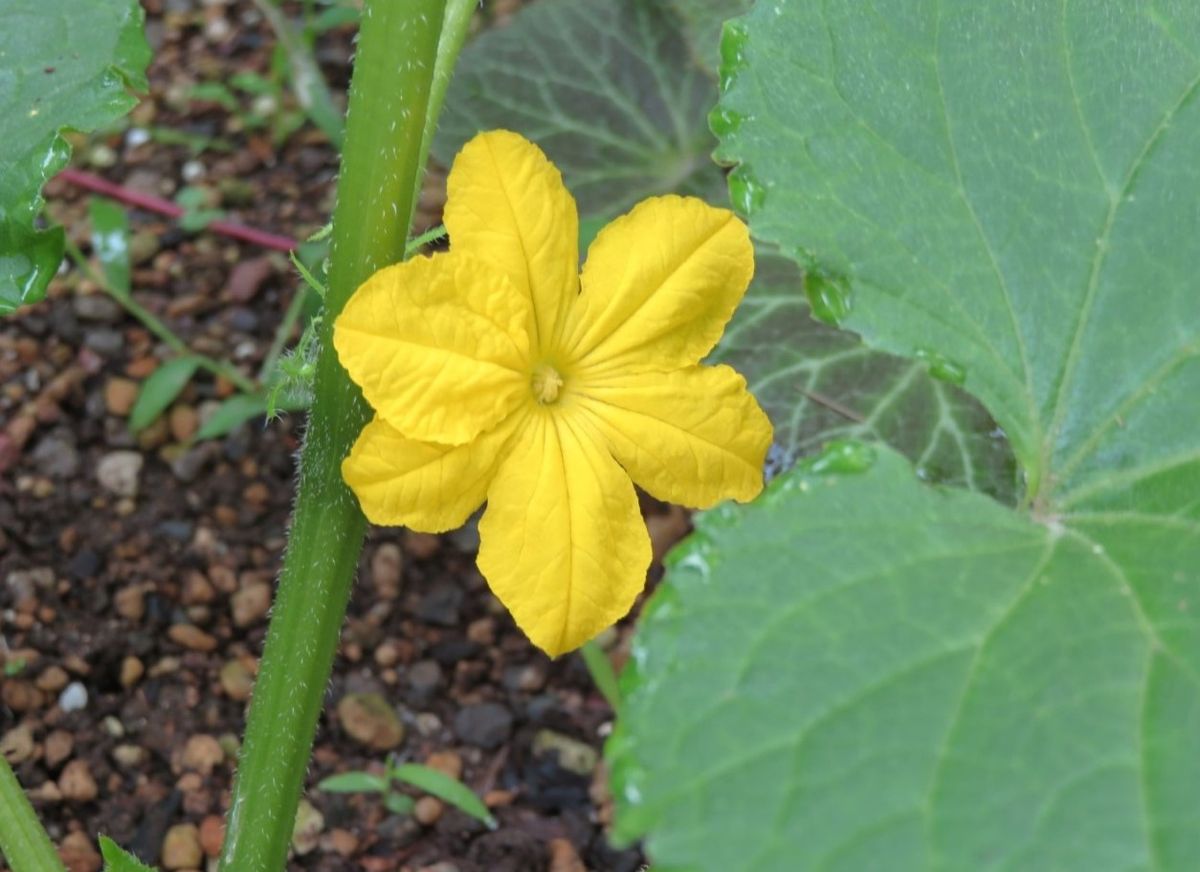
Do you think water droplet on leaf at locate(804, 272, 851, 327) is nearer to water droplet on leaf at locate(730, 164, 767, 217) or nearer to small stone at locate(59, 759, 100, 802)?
water droplet on leaf at locate(730, 164, 767, 217)

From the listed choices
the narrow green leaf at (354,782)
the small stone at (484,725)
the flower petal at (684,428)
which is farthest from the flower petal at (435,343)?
the small stone at (484,725)

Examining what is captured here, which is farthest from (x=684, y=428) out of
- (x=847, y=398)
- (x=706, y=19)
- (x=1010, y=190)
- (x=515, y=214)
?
(x=706, y=19)

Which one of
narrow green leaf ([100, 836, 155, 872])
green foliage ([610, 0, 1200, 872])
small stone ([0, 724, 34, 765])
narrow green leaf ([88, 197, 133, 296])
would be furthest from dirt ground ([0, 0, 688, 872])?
green foliage ([610, 0, 1200, 872])

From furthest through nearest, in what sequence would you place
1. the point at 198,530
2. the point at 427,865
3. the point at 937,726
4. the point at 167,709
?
the point at 198,530 < the point at 167,709 < the point at 427,865 < the point at 937,726

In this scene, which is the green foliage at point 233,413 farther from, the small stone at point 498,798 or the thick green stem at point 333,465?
the thick green stem at point 333,465

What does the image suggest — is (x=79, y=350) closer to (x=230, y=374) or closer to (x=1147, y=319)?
(x=230, y=374)

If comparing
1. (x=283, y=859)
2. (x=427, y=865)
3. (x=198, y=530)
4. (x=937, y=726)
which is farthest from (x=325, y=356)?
(x=198, y=530)

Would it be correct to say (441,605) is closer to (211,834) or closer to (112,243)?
(211,834)
